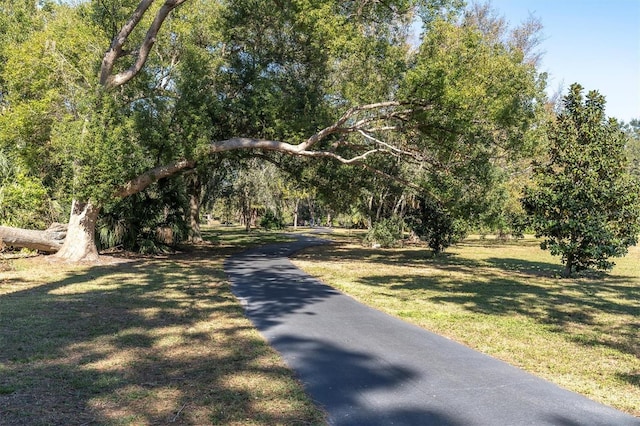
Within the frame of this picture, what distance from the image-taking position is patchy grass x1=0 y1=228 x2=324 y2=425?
3875mm

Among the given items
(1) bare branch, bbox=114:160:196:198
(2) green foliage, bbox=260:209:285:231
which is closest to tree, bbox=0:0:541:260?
(1) bare branch, bbox=114:160:196:198

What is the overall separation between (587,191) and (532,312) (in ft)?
23.5

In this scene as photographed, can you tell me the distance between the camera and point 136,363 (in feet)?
16.8

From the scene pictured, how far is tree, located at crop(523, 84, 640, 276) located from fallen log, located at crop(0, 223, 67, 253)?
51.3 feet

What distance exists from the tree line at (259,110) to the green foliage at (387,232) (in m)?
5.99

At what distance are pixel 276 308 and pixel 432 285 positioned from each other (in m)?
5.48

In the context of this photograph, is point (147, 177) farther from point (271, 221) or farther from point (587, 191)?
point (271, 221)

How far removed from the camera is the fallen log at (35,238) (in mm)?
Answer: 14039

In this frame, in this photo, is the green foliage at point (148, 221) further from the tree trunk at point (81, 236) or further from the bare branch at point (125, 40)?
the bare branch at point (125, 40)

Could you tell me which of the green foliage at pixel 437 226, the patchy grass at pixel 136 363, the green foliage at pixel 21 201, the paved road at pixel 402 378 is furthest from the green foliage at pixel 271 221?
the paved road at pixel 402 378

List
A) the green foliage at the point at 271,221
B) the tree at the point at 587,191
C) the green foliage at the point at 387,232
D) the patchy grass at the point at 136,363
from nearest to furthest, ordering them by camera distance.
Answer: the patchy grass at the point at 136,363 → the tree at the point at 587,191 → the green foliage at the point at 387,232 → the green foliage at the point at 271,221

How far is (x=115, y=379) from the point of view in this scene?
4598 millimetres

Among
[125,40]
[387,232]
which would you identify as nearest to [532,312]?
[125,40]

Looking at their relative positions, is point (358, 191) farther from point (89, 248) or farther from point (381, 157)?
point (89, 248)
